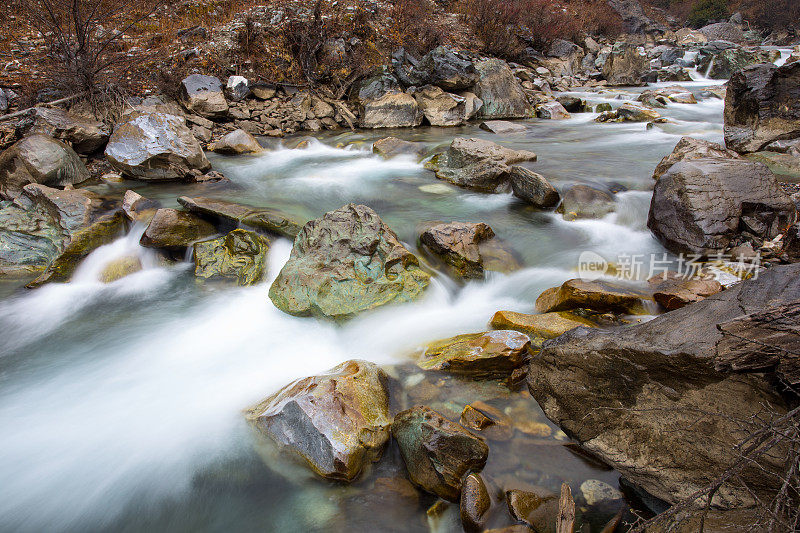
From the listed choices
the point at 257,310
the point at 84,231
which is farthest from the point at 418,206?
the point at 84,231

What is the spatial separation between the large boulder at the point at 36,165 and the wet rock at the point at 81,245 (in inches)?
68.5

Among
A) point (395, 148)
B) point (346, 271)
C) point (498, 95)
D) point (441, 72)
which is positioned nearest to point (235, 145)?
point (395, 148)

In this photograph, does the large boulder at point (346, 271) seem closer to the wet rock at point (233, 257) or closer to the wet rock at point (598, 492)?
the wet rock at point (233, 257)

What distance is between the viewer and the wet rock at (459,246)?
502cm

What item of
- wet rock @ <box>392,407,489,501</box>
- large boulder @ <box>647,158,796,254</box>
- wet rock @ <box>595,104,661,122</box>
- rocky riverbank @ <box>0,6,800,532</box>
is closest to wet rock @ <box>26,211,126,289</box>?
rocky riverbank @ <box>0,6,800,532</box>

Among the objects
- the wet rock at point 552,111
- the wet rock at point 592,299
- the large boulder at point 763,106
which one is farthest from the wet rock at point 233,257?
the wet rock at point 552,111

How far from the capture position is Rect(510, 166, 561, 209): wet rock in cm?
645

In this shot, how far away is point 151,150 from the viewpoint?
7.45m

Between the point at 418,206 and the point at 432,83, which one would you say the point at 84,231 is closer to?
the point at 418,206

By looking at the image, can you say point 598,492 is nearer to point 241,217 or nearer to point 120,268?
point 241,217

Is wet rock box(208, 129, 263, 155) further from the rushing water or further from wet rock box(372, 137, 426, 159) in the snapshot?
wet rock box(372, 137, 426, 159)

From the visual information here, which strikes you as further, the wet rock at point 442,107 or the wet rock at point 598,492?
the wet rock at point 442,107

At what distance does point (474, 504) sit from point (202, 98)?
11.3 metres

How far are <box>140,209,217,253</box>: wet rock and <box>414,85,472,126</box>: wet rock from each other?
817 centimetres
